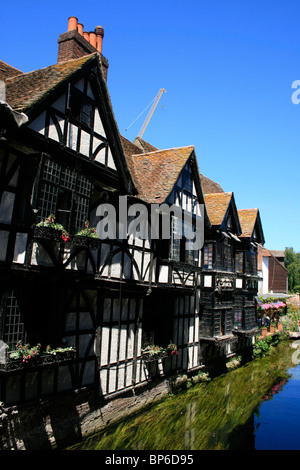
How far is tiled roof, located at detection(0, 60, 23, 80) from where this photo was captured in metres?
12.3

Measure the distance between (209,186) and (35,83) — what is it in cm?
1986

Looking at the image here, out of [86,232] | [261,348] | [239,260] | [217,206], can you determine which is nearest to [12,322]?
[86,232]

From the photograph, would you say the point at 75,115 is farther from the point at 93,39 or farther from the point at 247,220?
the point at 247,220

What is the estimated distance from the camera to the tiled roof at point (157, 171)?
14797mm

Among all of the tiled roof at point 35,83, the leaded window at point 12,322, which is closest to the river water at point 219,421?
the leaded window at point 12,322

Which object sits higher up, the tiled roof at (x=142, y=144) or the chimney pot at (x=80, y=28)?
the chimney pot at (x=80, y=28)

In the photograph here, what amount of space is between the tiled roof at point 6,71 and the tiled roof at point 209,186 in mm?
16137

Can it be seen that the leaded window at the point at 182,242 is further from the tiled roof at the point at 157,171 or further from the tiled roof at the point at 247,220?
the tiled roof at the point at 247,220

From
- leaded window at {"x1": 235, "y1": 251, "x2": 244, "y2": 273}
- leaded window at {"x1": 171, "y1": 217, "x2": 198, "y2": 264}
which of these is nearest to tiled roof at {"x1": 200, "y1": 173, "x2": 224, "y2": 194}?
leaded window at {"x1": 235, "y1": 251, "x2": 244, "y2": 273}

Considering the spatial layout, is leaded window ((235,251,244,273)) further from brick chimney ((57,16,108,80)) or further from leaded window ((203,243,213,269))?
brick chimney ((57,16,108,80))

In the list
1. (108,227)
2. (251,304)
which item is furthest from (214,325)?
(108,227)

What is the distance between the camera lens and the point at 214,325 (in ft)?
63.4

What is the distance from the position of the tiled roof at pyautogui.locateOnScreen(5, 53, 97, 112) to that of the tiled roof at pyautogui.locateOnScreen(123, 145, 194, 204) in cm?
520
